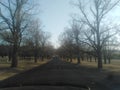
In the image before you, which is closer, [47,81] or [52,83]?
[52,83]

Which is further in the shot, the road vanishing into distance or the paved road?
the paved road

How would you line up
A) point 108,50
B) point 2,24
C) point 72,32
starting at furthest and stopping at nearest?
point 108,50, point 72,32, point 2,24

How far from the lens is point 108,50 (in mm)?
78875

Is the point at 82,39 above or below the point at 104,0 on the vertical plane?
below

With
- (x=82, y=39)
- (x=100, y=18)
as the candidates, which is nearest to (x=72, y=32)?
(x=82, y=39)

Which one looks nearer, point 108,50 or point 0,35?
point 0,35

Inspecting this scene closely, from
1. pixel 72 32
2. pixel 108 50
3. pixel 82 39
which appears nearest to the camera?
pixel 82 39

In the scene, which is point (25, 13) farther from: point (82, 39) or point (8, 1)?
point (82, 39)

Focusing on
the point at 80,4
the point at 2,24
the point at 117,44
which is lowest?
the point at 117,44

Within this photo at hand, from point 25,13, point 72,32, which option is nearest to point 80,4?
point 25,13

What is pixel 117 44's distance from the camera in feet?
157

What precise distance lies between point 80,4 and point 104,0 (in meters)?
4.25

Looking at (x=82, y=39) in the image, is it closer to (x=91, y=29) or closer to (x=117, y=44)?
(x=91, y=29)

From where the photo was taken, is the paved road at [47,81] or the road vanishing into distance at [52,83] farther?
the paved road at [47,81]
